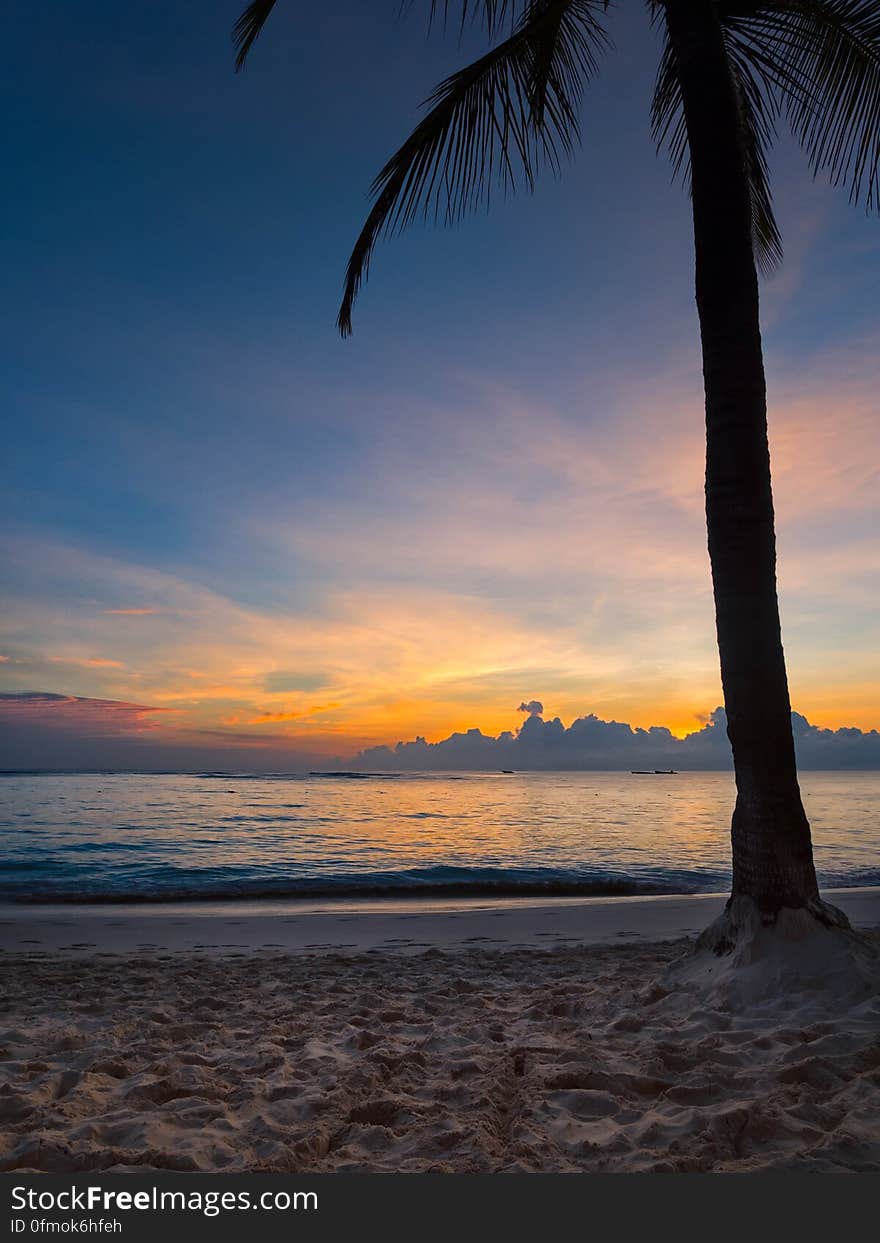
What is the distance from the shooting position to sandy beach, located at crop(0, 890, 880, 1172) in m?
2.94

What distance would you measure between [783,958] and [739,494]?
3.53m

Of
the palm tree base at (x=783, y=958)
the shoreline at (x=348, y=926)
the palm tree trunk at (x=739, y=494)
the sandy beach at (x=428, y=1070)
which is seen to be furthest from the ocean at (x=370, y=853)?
the palm tree trunk at (x=739, y=494)

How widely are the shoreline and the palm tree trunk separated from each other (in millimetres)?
4077

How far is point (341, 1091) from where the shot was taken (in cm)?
361

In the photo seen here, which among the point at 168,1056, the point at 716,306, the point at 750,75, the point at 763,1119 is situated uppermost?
the point at 750,75

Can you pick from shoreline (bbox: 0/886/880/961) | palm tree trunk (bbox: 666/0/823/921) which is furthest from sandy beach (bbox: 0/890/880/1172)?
shoreline (bbox: 0/886/880/961)

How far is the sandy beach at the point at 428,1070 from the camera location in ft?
9.64

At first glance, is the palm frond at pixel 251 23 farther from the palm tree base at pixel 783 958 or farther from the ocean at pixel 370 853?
the ocean at pixel 370 853

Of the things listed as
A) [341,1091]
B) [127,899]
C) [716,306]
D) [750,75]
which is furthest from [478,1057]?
[127,899]

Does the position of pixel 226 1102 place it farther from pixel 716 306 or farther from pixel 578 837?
pixel 578 837

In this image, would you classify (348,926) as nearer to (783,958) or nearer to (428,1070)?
(428,1070)

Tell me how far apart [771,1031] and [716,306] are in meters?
5.42

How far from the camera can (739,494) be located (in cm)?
551

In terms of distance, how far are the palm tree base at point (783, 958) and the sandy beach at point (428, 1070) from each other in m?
0.12
